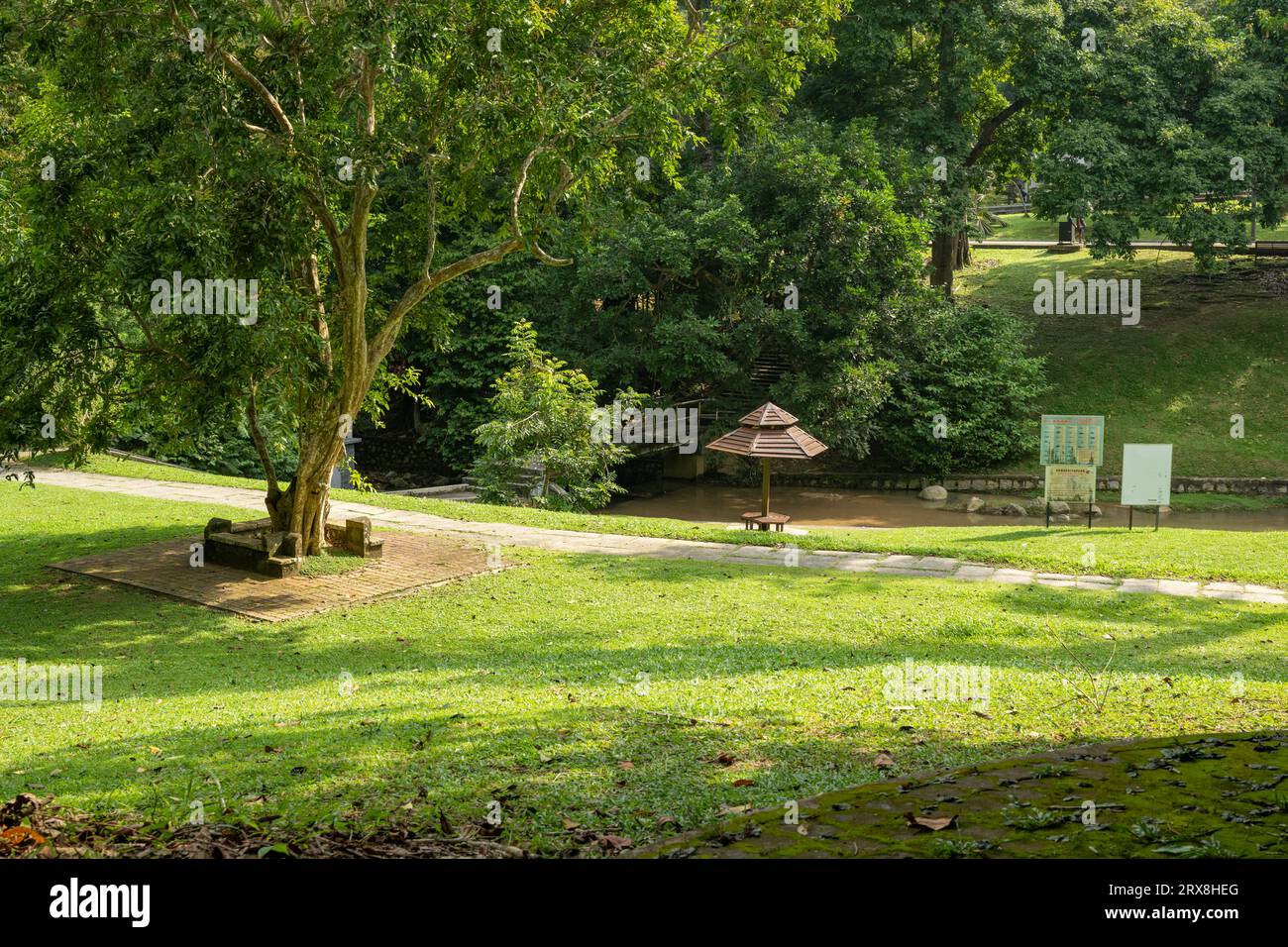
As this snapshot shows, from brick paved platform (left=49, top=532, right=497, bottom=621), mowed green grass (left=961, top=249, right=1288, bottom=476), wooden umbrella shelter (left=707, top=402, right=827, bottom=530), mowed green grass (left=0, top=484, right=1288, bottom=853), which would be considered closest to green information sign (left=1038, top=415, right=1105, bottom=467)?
wooden umbrella shelter (left=707, top=402, right=827, bottom=530)

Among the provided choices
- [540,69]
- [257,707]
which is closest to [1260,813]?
[257,707]

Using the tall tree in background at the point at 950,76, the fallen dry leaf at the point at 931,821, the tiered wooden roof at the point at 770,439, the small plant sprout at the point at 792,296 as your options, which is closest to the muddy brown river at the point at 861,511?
the small plant sprout at the point at 792,296

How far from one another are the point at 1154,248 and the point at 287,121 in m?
31.7

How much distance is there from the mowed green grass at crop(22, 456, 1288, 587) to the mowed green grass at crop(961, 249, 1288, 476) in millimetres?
10442

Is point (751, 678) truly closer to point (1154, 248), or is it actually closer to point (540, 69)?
point (540, 69)

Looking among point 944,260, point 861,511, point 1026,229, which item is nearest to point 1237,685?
point 861,511

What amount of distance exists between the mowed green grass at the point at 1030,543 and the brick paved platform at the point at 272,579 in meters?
2.61

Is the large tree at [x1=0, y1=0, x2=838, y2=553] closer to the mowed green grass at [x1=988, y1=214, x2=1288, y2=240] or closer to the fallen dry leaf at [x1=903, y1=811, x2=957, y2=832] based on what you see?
the fallen dry leaf at [x1=903, y1=811, x2=957, y2=832]

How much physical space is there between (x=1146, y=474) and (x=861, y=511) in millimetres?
8393

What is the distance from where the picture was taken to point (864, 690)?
8.07 metres

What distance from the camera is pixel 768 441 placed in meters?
16.8

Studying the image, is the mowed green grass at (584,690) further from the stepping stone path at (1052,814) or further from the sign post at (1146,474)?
the sign post at (1146,474)

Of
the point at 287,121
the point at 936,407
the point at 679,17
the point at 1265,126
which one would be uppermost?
the point at 1265,126

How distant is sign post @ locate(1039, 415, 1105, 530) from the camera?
17.7 metres
